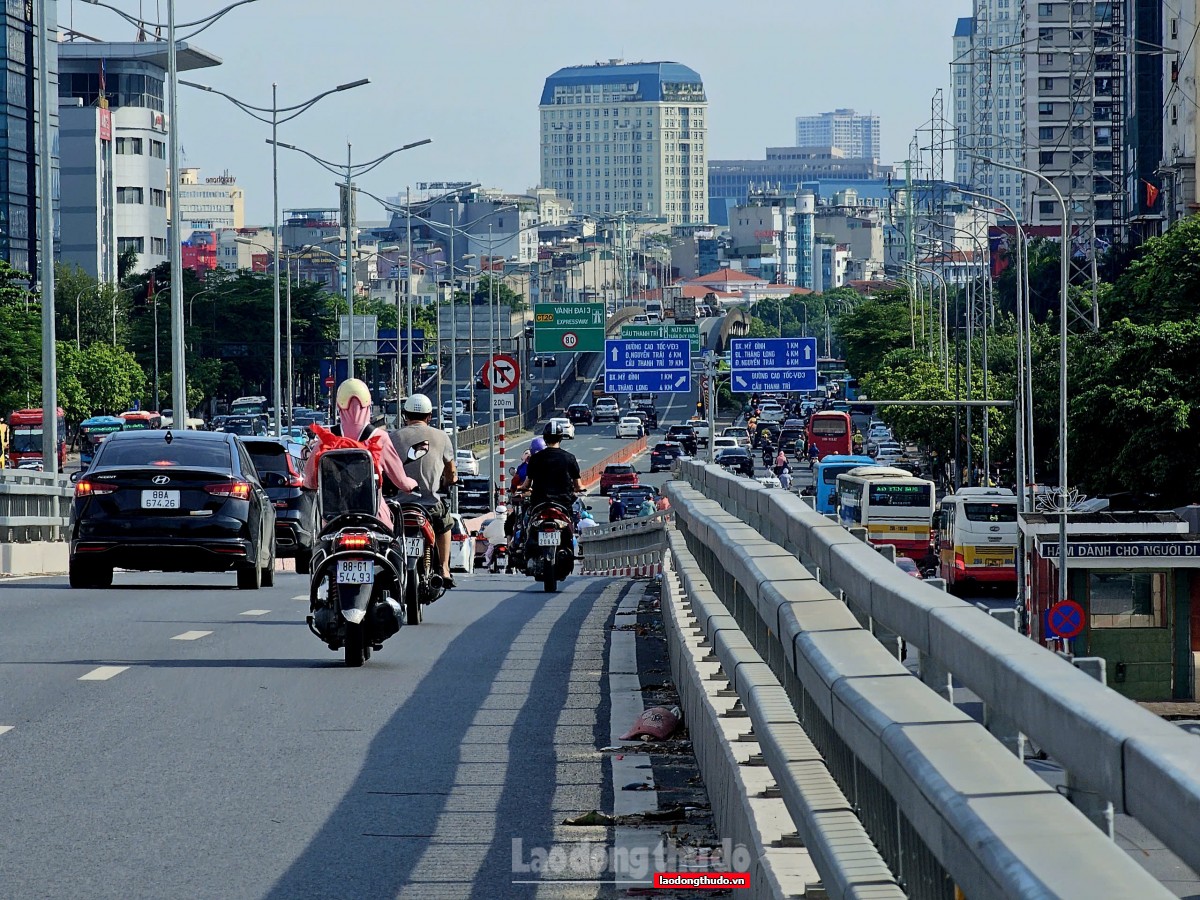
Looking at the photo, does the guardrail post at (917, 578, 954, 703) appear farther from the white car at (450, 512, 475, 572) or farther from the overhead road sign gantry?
the overhead road sign gantry

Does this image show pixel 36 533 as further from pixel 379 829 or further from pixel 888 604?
pixel 888 604

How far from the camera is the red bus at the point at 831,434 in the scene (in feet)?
308

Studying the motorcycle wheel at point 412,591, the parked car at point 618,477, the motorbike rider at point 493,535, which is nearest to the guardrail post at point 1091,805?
the motorcycle wheel at point 412,591

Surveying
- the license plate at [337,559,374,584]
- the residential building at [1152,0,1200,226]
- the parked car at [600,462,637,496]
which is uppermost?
the residential building at [1152,0,1200,226]

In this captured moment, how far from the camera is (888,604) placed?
16.9ft

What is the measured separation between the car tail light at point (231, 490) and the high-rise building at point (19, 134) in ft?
293

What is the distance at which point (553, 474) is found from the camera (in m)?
21.3

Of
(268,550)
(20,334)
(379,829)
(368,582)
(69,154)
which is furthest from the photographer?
(69,154)

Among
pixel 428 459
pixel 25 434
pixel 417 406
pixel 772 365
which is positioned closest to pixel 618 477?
pixel 772 365

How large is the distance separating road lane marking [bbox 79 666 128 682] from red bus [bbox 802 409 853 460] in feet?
271

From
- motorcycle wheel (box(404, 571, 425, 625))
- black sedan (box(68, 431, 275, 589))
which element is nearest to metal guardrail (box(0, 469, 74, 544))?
black sedan (box(68, 431, 275, 589))

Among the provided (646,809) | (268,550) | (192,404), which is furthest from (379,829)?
(192,404)

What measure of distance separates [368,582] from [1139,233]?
102 metres

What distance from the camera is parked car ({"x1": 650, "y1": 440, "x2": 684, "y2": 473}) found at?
317 feet
